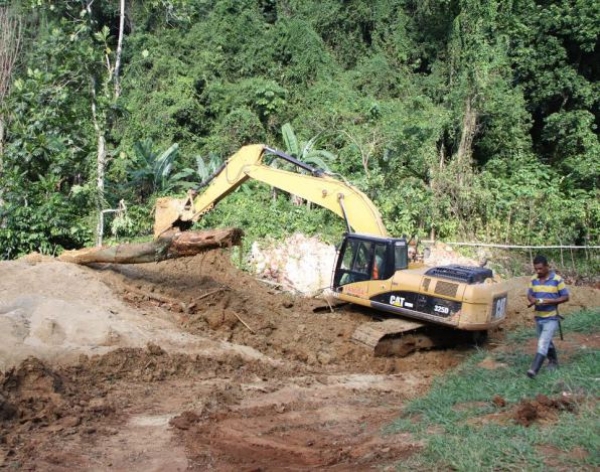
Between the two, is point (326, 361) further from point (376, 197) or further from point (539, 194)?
point (539, 194)

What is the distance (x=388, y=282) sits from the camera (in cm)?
1180

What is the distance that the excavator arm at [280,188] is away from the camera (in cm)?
1259

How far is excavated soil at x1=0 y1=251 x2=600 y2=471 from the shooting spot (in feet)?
23.5

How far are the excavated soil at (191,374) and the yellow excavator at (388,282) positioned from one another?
0.38 meters

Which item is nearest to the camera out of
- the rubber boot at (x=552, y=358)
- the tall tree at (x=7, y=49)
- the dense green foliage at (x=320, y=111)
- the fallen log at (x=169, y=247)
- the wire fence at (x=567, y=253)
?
the rubber boot at (x=552, y=358)

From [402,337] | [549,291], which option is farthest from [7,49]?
[549,291]

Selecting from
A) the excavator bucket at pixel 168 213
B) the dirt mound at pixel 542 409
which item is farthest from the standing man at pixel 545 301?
the excavator bucket at pixel 168 213

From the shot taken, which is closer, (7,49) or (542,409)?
(542,409)

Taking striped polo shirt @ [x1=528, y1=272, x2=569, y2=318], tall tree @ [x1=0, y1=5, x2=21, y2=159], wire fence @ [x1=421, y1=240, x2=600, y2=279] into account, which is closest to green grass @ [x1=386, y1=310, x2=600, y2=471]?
striped polo shirt @ [x1=528, y1=272, x2=569, y2=318]

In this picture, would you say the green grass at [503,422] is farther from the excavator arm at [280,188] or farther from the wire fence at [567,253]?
the wire fence at [567,253]

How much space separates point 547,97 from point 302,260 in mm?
11608

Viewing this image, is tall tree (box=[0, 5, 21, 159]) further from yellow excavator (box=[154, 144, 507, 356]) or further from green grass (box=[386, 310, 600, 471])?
green grass (box=[386, 310, 600, 471])

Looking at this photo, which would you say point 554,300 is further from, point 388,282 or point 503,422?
point 388,282

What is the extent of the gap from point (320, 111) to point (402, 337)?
508 inches
